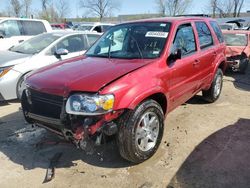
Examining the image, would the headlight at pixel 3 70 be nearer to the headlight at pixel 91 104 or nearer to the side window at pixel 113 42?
the side window at pixel 113 42

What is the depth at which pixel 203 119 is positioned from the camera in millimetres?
5441

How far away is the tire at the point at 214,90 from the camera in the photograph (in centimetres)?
613

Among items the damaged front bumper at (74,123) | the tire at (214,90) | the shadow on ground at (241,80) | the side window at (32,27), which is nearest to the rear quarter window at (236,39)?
the shadow on ground at (241,80)

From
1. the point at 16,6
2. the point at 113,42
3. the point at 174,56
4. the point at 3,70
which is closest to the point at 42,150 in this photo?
the point at 113,42

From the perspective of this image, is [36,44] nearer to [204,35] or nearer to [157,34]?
[157,34]

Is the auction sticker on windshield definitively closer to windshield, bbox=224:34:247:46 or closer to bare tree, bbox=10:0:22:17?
windshield, bbox=224:34:247:46

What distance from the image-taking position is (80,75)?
3.66 metres

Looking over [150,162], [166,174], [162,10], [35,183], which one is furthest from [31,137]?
[162,10]

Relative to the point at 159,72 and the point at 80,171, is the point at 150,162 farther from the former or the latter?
the point at 159,72

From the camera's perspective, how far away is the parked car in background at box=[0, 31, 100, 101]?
6.25 metres

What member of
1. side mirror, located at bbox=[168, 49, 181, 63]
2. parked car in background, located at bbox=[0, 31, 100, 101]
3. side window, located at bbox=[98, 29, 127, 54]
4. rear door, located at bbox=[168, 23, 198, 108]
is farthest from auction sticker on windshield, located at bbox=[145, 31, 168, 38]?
parked car in background, located at bbox=[0, 31, 100, 101]

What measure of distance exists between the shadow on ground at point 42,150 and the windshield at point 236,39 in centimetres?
779

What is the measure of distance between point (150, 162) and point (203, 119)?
6.41ft

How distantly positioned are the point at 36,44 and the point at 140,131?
4702mm
